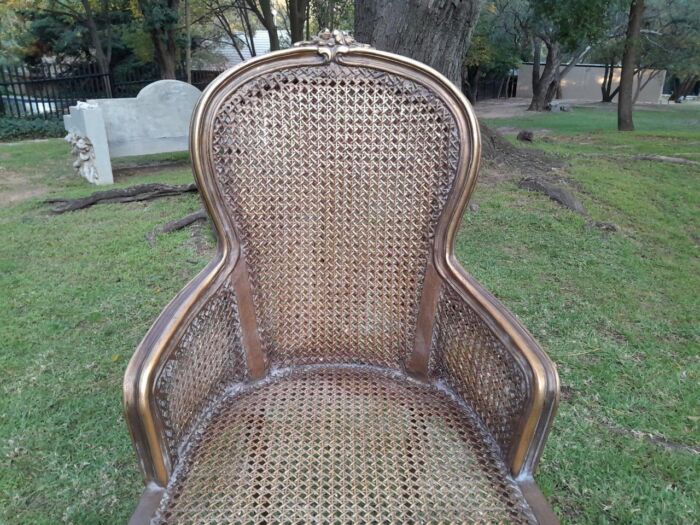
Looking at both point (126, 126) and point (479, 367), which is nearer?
point (479, 367)

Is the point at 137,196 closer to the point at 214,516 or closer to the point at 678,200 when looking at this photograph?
the point at 214,516

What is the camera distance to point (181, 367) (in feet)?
3.48

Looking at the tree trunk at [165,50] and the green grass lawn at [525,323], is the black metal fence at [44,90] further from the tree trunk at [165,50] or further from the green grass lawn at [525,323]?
the green grass lawn at [525,323]

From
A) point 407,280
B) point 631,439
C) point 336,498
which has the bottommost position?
point 631,439

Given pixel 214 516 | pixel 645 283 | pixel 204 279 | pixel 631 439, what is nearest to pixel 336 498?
pixel 214 516

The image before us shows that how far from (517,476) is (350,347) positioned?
611 millimetres

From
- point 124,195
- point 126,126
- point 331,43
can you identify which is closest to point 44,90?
point 126,126

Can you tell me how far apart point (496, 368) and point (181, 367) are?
0.64 metres

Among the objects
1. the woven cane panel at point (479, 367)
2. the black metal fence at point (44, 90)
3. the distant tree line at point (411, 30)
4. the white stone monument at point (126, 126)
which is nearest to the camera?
the woven cane panel at point (479, 367)

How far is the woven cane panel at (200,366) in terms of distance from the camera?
39.6 inches

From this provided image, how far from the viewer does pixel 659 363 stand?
2.43 meters

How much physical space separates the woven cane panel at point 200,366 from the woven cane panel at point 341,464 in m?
0.06

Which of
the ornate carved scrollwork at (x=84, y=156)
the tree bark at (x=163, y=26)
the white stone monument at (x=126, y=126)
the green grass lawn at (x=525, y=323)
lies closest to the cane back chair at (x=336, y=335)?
the green grass lawn at (x=525, y=323)

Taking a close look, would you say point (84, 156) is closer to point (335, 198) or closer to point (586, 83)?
point (335, 198)
